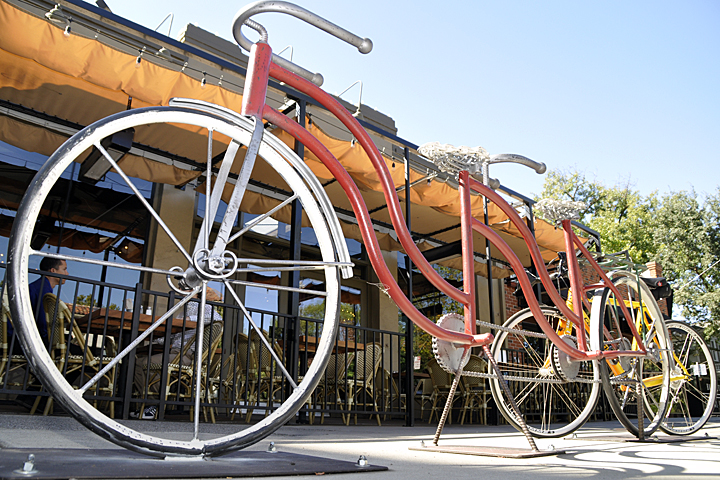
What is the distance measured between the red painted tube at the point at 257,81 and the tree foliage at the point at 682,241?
2251cm

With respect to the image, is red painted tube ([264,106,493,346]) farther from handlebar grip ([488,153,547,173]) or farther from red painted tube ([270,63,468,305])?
handlebar grip ([488,153,547,173])

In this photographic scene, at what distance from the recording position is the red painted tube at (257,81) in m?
1.71

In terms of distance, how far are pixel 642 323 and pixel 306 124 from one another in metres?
3.51

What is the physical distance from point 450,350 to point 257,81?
1.56 meters

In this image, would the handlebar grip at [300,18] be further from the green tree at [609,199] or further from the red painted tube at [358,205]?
the green tree at [609,199]

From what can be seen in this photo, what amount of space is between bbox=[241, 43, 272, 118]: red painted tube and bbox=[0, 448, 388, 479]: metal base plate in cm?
113

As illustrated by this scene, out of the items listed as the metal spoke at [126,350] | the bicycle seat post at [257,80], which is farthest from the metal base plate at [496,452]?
the bicycle seat post at [257,80]

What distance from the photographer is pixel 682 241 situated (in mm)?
22828

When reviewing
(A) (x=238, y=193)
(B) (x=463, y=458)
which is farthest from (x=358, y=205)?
(B) (x=463, y=458)

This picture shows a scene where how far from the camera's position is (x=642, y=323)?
156 inches

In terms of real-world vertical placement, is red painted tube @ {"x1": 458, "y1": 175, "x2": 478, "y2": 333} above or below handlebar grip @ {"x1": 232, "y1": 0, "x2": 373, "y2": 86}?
below

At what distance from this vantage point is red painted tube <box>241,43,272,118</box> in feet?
5.60

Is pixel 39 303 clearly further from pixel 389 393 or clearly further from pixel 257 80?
pixel 389 393

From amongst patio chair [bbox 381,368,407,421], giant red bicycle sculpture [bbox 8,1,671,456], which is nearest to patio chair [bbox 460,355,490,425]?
patio chair [bbox 381,368,407,421]
